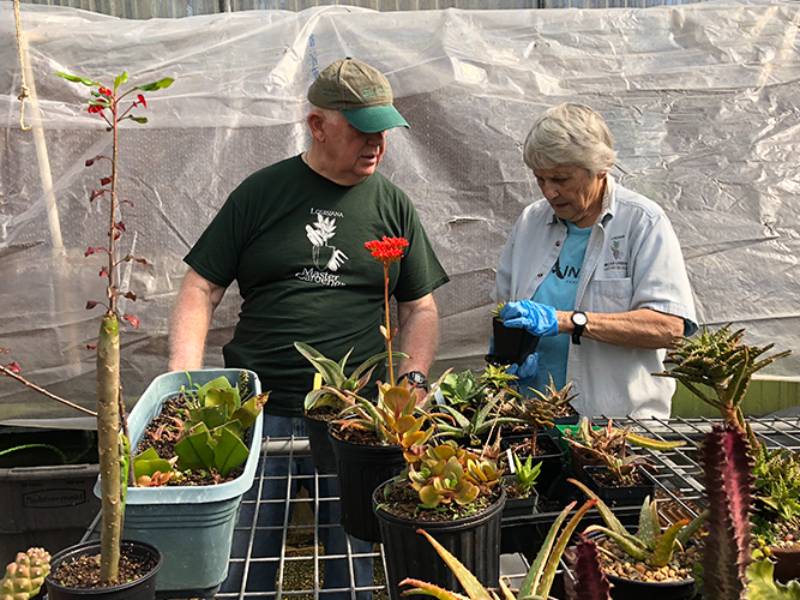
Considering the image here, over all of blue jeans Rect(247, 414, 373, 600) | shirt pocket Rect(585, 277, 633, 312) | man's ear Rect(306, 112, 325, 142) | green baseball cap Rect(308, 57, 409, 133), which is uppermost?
green baseball cap Rect(308, 57, 409, 133)

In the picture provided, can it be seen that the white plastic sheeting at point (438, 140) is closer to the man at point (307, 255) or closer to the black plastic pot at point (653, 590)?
the man at point (307, 255)

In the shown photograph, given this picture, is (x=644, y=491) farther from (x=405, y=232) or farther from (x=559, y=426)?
(x=405, y=232)

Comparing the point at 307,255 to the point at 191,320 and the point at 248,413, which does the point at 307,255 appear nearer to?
the point at 191,320

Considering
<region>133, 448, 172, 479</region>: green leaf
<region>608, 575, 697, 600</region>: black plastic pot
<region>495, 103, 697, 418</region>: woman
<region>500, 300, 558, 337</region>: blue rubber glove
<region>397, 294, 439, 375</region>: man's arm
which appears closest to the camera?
<region>608, 575, 697, 600</region>: black plastic pot

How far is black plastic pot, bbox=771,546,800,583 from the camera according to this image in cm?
115

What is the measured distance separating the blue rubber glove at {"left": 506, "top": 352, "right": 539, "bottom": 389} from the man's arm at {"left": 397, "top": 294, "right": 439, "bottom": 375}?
31cm

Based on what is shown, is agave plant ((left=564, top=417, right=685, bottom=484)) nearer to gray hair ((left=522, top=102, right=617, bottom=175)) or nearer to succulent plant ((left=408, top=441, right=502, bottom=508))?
succulent plant ((left=408, top=441, right=502, bottom=508))

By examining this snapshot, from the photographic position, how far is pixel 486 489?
4.26 ft

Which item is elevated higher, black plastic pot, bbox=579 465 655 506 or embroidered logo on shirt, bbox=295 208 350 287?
embroidered logo on shirt, bbox=295 208 350 287

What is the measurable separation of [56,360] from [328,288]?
1.48 meters

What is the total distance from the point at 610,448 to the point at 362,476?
51 cm

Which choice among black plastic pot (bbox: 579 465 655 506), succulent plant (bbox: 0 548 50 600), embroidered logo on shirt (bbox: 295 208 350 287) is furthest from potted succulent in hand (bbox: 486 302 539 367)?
succulent plant (bbox: 0 548 50 600)

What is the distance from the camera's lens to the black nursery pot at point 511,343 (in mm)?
2248

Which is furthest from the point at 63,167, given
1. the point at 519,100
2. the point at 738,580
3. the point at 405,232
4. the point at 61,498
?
the point at 738,580
